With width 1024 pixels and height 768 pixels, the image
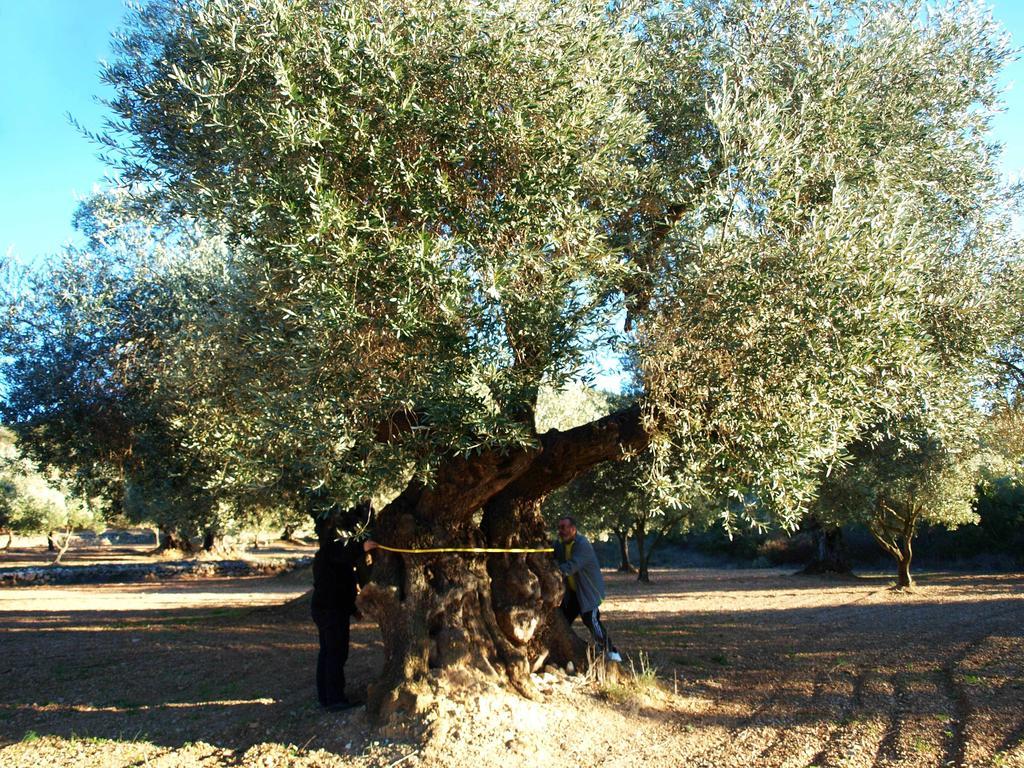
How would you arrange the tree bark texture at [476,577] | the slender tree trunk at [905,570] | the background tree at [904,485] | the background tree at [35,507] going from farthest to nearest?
the background tree at [35,507] → the slender tree trunk at [905,570] → the background tree at [904,485] → the tree bark texture at [476,577]

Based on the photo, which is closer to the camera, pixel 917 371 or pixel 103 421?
pixel 917 371

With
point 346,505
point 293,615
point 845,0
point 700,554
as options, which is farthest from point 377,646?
point 700,554

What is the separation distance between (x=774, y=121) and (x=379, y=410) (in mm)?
4776

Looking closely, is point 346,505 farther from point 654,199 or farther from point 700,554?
point 700,554

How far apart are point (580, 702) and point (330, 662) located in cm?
265

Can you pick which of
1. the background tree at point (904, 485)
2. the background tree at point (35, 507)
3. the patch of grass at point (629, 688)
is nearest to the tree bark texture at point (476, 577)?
the patch of grass at point (629, 688)

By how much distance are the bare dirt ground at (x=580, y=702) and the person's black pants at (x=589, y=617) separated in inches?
19.5

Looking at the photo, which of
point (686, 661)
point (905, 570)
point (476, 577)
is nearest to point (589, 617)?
point (476, 577)

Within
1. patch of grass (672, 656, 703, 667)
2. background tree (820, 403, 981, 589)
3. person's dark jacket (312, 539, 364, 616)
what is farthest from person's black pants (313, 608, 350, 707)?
background tree (820, 403, 981, 589)

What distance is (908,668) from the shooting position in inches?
385

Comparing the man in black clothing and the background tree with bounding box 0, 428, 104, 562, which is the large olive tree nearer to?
the man in black clothing

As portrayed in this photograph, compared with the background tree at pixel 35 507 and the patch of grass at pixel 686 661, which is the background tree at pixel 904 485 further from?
the background tree at pixel 35 507

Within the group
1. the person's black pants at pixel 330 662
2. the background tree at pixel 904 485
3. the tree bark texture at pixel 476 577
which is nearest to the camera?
the tree bark texture at pixel 476 577

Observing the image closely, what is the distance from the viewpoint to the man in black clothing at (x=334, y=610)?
785cm
